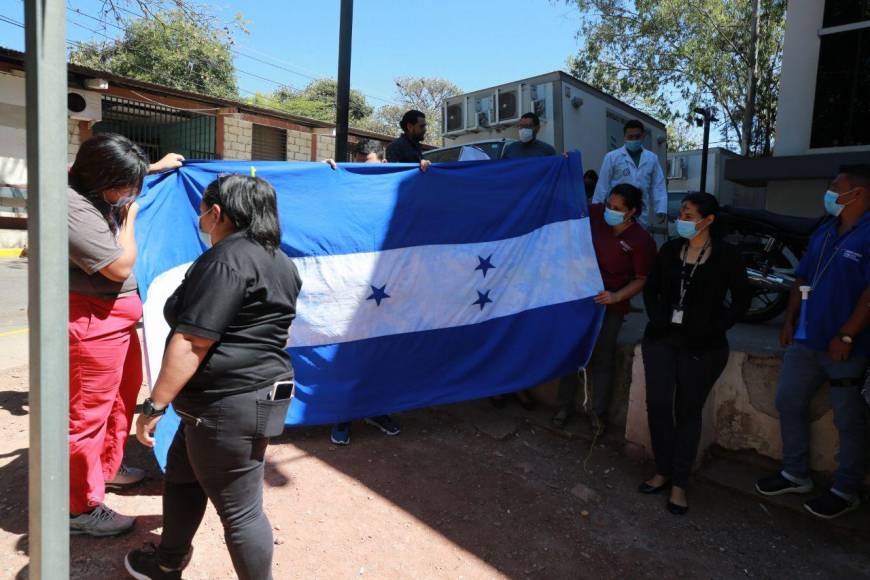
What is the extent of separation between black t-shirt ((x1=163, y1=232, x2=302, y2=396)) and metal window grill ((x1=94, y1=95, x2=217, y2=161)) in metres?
14.2

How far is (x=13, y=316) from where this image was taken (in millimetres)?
7023

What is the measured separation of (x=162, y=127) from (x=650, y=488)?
1703 cm

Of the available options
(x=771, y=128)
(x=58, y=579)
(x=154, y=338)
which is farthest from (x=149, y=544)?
(x=771, y=128)

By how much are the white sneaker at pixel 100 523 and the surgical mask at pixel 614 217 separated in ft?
10.5

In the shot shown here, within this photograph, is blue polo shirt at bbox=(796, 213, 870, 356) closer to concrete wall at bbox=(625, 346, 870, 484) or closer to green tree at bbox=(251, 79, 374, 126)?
concrete wall at bbox=(625, 346, 870, 484)

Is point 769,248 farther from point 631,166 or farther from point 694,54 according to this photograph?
point 694,54

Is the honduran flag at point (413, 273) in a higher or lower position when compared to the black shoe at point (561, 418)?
higher

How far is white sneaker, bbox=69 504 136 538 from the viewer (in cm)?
272

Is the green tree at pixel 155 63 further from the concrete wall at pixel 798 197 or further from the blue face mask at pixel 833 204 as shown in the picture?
the blue face mask at pixel 833 204

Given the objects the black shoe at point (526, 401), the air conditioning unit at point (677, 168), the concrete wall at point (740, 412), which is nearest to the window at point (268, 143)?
the air conditioning unit at point (677, 168)

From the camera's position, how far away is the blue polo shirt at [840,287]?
3.07 m

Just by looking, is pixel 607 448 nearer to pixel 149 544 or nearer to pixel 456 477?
pixel 456 477

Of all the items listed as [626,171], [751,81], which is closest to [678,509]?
[626,171]

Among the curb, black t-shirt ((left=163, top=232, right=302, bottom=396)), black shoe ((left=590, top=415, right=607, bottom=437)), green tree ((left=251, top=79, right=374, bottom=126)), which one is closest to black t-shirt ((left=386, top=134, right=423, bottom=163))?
black shoe ((left=590, top=415, right=607, bottom=437))
